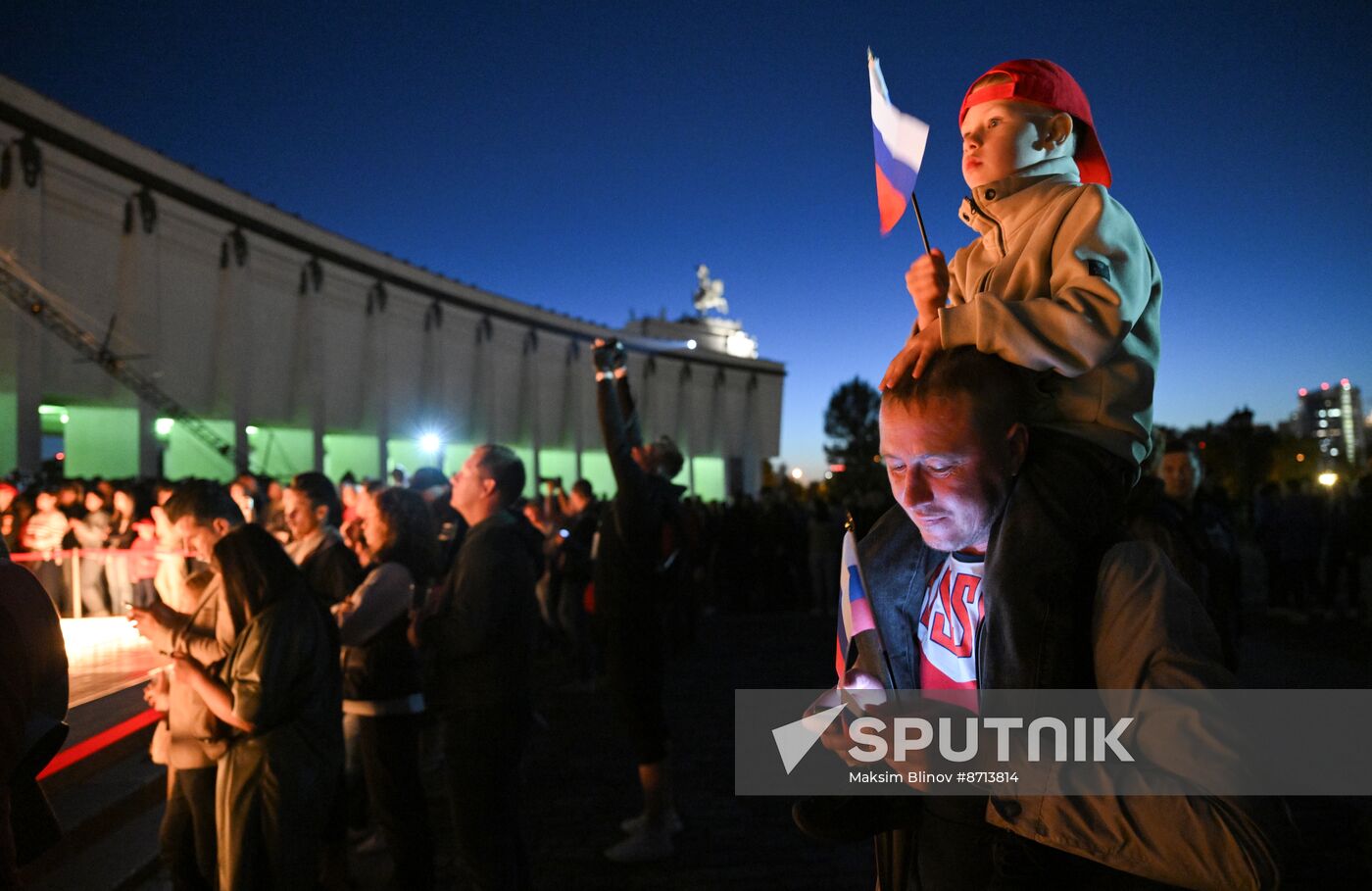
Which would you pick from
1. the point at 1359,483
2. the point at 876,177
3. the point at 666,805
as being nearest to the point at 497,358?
the point at 1359,483

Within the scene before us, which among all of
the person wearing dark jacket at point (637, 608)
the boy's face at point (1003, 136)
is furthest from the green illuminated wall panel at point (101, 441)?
the boy's face at point (1003, 136)

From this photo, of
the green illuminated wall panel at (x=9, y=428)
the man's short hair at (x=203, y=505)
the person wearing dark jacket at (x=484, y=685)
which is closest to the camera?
the person wearing dark jacket at (x=484, y=685)

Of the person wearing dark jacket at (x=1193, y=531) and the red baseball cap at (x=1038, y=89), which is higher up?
the red baseball cap at (x=1038, y=89)

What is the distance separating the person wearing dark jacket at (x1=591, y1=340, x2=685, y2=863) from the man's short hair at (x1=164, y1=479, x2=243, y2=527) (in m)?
1.91

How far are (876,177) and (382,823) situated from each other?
4.00m

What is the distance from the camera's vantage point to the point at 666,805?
16.6ft

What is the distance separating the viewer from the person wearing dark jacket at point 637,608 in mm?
4840

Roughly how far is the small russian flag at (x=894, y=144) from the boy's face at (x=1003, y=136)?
0.11 meters

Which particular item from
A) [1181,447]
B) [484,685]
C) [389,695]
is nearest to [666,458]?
[389,695]

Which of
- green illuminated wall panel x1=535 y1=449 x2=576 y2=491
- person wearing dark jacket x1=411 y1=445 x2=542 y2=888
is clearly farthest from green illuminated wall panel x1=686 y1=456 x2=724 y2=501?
person wearing dark jacket x1=411 y1=445 x2=542 y2=888

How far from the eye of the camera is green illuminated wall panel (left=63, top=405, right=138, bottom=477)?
17062mm

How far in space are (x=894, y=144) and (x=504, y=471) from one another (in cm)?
290

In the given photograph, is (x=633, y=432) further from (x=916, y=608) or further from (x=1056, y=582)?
(x=1056, y=582)

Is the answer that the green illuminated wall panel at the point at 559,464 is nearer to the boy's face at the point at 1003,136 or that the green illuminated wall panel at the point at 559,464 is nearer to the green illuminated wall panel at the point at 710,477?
the green illuminated wall panel at the point at 710,477
